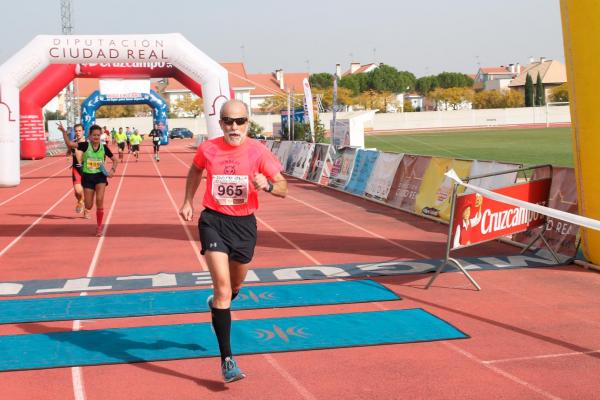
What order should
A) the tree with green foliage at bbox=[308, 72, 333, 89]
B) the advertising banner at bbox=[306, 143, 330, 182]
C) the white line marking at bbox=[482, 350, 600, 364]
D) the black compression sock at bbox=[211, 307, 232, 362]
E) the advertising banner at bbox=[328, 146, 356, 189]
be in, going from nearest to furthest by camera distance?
the black compression sock at bbox=[211, 307, 232, 362], the white line marking at bbox=[482, 350, 600, 364], the advertising banner at bbox=[328, 146, 356, 189], the advertising banner at bbox=[306, 143, 330, 182], the tree with green foliage at bbox=[308, 72, 333, 89]

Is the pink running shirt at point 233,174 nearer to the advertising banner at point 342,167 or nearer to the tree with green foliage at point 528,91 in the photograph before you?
the advertising banner at point 342,167

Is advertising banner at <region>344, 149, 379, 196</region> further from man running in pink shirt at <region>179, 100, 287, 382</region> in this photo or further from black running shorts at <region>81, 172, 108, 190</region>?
man running in pink shirt at <region>179, 100, 287, 382</region>

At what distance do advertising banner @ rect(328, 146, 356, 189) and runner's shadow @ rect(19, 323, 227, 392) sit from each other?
15693mm

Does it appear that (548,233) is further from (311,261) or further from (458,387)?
(458,387)

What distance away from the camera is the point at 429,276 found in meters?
10.0

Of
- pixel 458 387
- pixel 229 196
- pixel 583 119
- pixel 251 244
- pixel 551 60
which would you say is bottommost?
pixel 458 387

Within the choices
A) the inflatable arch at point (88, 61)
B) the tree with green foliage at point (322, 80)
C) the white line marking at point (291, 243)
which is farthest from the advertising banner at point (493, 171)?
the tree with green foliage at point (322, 80)

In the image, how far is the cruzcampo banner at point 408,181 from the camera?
1702 centimetres

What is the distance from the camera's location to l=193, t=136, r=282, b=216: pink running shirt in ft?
19.9

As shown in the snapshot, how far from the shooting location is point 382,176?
19641 millimetres

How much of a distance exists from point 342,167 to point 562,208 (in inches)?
485

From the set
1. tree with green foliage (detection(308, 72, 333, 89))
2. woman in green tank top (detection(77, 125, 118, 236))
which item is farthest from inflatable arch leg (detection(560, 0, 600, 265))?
tree with green foliage (detection(308, 72, 333, 89))

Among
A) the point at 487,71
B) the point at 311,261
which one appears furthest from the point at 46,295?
the point at 487,71

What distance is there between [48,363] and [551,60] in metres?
131
